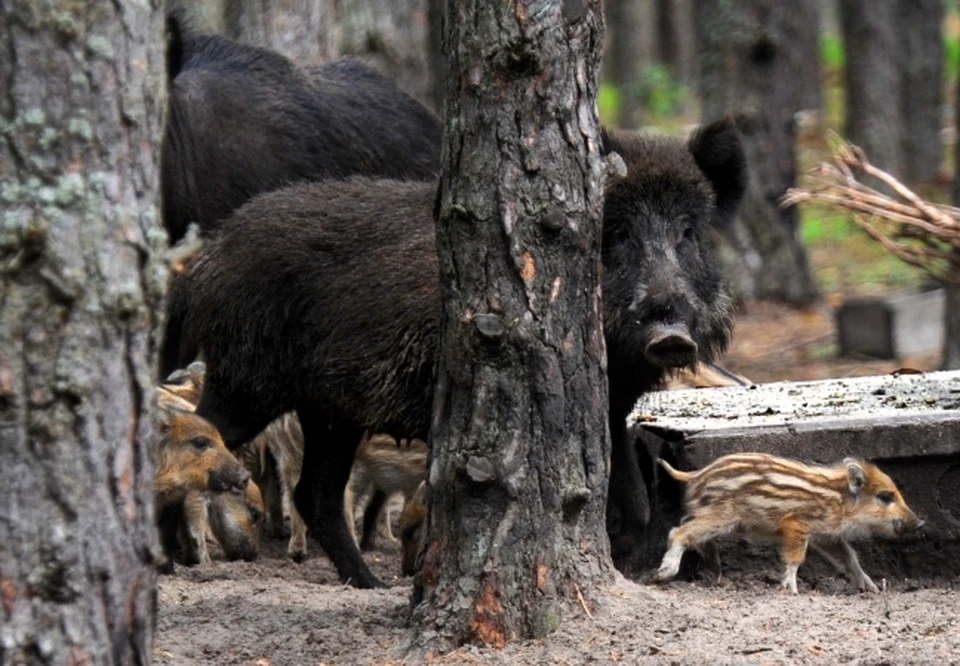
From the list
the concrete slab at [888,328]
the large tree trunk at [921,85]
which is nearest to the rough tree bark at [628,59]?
the large tree trunk at [921,85]

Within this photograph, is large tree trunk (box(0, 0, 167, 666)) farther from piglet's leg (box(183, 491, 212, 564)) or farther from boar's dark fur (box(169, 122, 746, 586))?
piglet's leg (box(183, 491, 212, 564))

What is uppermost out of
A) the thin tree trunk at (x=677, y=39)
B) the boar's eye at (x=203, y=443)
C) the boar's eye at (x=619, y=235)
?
the thin tree trunk at (x=677, y=39)

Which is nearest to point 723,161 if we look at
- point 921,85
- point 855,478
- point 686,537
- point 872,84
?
point 855,478

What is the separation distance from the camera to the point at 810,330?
47.9 feet

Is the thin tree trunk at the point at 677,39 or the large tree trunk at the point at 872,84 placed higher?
the thin tree trunk at the point at 677,39

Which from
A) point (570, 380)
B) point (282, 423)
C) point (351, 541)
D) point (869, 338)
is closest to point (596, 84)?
point (570, 380)

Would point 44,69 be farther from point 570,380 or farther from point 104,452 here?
point 570,380

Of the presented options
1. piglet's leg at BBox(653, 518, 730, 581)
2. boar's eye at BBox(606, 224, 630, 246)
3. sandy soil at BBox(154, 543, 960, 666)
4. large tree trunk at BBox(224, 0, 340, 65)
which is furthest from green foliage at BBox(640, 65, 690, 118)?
sandy soil at BBox(154, 543, 960, 666)

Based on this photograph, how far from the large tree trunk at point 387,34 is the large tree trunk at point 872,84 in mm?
Answer: 10547

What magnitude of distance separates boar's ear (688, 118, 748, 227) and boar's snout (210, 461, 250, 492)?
2394mm

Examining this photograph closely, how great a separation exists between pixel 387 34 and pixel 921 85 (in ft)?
44.5

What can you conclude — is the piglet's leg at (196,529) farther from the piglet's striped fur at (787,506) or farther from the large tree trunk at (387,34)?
the large tree trunk at (387,34)

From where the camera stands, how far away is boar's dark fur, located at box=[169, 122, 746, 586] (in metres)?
6.50

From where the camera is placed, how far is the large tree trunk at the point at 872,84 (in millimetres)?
21359
